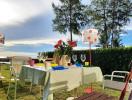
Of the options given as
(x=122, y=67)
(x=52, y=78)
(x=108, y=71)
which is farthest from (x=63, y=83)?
(x=108, y=71)

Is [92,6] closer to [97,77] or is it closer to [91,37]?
[91,37]

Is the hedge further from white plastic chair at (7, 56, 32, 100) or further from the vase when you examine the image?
the vase

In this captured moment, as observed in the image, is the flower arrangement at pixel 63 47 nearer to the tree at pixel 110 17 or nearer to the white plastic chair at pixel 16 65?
the white plastic chair at pixel 16 65

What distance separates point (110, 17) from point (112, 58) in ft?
69.9

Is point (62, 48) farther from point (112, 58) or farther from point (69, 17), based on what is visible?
point (69, 17)

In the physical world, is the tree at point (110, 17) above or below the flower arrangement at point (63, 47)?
above

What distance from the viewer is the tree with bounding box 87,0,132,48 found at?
38.1 m

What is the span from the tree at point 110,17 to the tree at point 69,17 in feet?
6.46

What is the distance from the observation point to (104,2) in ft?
126

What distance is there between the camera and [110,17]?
126ft

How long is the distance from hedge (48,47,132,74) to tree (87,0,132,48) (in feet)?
61.6

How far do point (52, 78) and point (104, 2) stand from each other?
32805mm

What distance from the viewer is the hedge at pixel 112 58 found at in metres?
16.4

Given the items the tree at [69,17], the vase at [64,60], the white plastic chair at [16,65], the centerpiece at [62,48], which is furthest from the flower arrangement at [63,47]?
the tree at [69,17]
